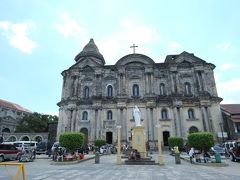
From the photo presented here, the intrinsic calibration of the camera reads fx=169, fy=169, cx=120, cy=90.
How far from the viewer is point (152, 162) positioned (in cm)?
1262

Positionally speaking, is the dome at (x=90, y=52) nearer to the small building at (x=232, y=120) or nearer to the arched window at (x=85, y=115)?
the arched window at (x=85, y=115)

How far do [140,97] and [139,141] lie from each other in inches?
576

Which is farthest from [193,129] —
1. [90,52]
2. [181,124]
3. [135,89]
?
[90,52]

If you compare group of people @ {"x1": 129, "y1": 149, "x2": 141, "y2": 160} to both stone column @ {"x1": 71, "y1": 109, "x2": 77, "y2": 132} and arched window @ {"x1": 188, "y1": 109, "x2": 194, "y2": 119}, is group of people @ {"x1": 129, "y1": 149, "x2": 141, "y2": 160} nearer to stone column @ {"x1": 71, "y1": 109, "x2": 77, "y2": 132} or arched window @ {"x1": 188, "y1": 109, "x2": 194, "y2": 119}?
stone column @ {"x1": 71, "y1": 109, "x2": 77, "y2": 132}

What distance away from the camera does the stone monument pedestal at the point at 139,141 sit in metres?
13.9

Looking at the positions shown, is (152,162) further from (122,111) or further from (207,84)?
(207,84)

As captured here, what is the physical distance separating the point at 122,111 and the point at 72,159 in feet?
45.9

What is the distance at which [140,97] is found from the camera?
28266 mm

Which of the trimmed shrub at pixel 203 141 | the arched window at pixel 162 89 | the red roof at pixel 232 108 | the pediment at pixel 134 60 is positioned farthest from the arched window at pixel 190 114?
the trimmed shrub at pixel 203 141

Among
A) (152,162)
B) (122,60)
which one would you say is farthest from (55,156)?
(122,60)

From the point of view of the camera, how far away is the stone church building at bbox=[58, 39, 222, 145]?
2633cm

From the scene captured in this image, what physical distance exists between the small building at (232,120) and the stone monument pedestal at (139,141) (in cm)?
1734

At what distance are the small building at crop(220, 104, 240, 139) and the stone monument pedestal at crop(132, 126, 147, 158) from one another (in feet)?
56.9

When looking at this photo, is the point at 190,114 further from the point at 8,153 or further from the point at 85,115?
the point at 8,153
